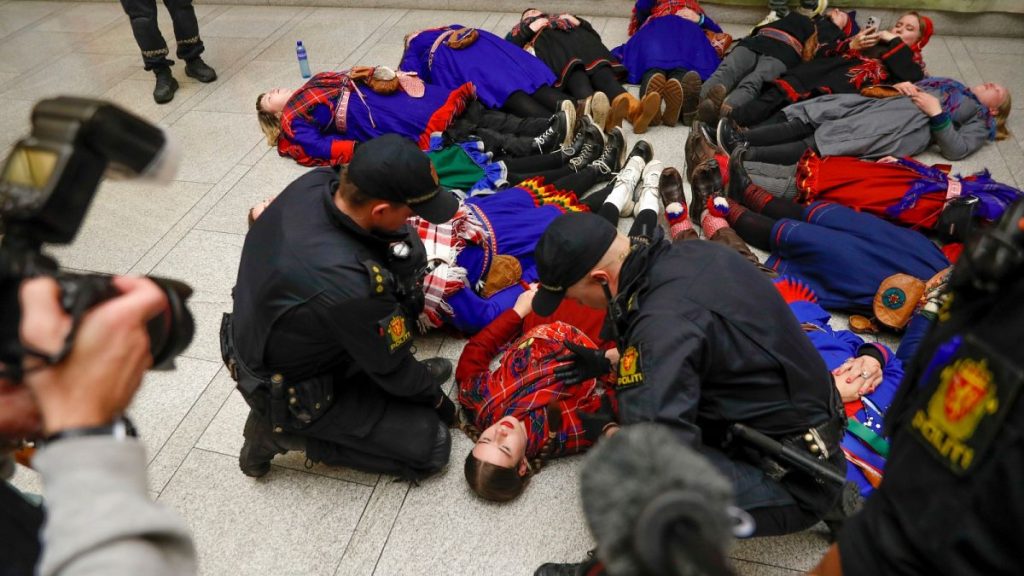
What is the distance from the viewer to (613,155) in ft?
10.9

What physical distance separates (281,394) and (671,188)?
2.09 metres

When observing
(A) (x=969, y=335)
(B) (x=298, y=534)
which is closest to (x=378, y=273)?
(B) (x=298, y=534)

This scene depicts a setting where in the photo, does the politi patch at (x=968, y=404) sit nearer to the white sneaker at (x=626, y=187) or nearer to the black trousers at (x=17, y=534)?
the black trousers at (x=17, y=534)

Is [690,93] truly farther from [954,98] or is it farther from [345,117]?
[345,117]

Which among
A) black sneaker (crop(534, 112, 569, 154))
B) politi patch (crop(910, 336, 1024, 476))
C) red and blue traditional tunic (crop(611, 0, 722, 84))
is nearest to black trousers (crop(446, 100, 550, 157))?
black sneaker (crop(534, 112, 569, 154))

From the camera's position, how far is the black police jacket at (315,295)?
5.35ft

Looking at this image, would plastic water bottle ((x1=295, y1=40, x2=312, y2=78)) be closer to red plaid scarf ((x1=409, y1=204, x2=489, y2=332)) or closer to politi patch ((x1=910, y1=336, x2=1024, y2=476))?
red plaid scarf ((x1=409, y1=204, x2=489, y2=332))

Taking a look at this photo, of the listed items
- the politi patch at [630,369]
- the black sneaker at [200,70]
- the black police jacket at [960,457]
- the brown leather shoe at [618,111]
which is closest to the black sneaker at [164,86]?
the black sneaker at [200,70]

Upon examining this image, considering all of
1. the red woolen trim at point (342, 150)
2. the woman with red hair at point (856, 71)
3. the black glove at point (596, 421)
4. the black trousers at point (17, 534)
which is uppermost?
the black trousers at point (17, 534)

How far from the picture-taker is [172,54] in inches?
196

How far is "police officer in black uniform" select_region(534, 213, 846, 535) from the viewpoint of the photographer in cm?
141

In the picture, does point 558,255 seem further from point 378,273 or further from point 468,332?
point 468,332

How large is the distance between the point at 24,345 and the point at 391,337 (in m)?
1.04

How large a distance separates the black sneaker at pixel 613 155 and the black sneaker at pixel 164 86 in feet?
10.3
